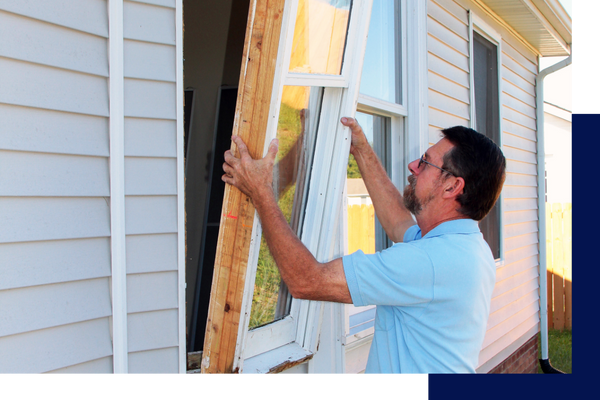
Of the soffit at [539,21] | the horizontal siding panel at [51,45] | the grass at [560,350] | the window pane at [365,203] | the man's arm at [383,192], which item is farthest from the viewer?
the grass at [560,350]

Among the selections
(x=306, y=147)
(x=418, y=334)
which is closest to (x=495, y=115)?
(x=306, y=147)

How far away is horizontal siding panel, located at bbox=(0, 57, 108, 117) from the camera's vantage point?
138 centimetres

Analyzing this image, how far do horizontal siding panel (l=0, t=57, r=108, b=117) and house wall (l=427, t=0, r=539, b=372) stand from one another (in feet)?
8.50

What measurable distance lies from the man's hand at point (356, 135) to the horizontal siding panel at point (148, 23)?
84 cm

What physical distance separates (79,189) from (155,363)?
72 centimetres

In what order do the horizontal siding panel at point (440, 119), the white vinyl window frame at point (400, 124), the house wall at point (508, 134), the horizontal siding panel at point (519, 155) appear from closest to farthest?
the white vinyl window frame at point (400, 124) → the horizontal siding panel at point (440, 119) → the house wall at point (508, 134) → the horizontal siding panel at point (519, 155)

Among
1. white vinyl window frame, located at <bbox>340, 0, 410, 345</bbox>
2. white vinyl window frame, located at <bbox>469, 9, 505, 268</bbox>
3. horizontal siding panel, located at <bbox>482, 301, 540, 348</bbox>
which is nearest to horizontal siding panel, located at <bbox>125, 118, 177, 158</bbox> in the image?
white vinyl window frame, located at <bbox>340, 0, 410, 345</bbox>

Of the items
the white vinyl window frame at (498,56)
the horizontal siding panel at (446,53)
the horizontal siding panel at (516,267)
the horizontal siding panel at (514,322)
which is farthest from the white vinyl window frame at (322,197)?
the horizontal siding panel at (516,267)

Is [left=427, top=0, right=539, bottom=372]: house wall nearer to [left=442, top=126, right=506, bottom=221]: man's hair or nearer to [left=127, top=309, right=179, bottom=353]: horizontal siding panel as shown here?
[left=442, top=126, right=506, bottom=221]: man's hair

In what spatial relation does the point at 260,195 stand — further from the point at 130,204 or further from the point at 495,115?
the point at 495,115

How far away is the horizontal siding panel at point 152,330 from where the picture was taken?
1683mm

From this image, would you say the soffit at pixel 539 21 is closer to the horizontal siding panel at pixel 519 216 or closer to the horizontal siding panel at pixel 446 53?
the horizontal siding panel at pixel 446 53

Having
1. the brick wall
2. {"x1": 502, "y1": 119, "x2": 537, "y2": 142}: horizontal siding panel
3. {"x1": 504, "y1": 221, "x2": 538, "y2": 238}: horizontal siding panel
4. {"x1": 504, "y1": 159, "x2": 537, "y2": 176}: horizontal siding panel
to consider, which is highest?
{"x1": 502, "y1": 119, "x2": 537, "y2": 142}: horizontal siding panel

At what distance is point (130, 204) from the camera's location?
5.45ft
